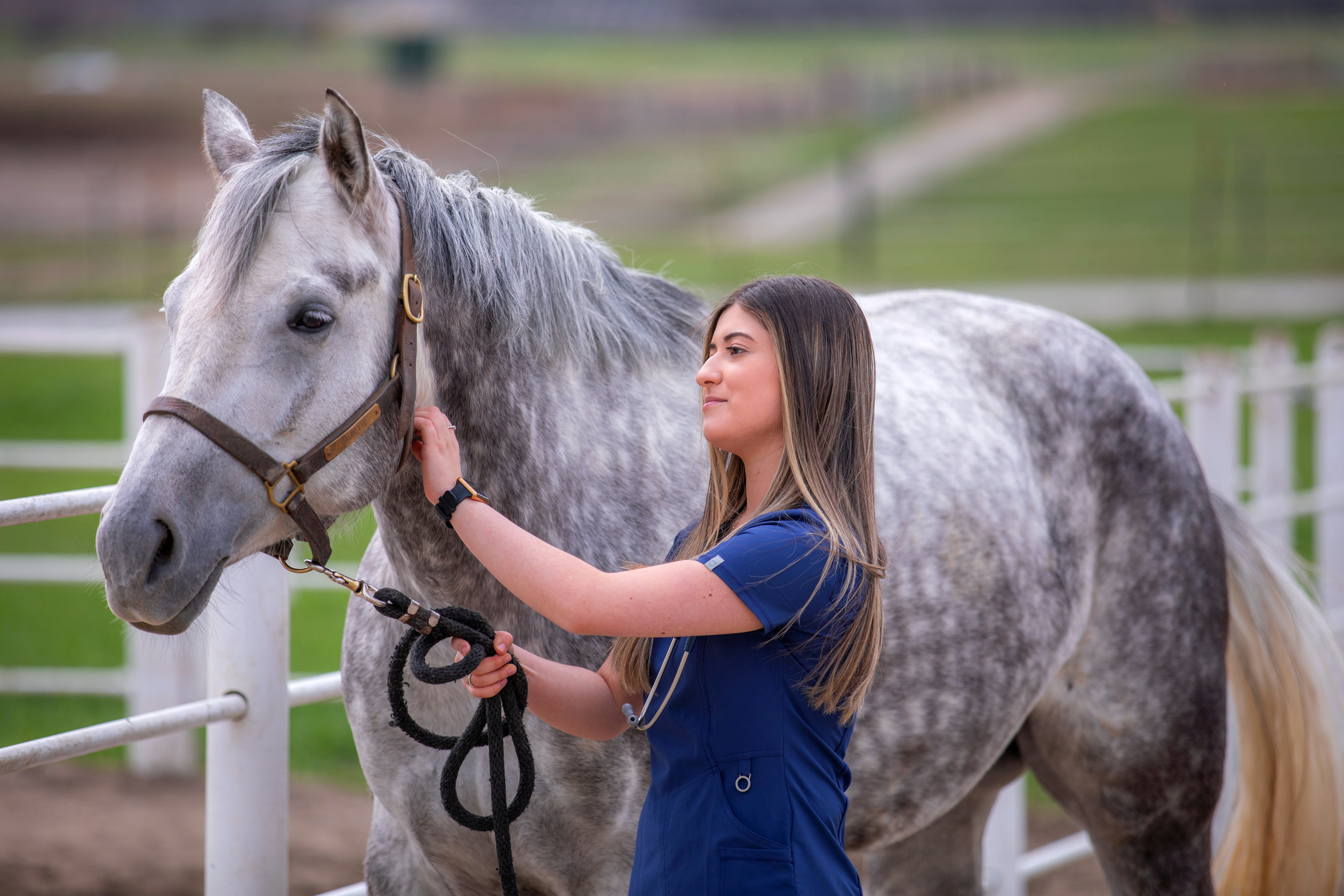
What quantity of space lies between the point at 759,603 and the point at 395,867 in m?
0.97

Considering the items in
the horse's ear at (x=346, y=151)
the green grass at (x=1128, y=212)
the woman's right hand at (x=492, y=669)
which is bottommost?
the woman's right hand at (x=492, y=669)

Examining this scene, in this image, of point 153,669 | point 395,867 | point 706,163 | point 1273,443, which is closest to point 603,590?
point 395,867

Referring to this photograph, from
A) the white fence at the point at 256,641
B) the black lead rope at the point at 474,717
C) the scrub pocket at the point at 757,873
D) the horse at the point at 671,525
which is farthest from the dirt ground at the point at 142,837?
the scrub pocket at the point at 757,873

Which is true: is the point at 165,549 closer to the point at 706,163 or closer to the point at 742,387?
the point at 742,387

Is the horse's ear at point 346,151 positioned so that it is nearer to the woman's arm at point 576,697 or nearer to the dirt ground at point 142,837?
the woman's arm at point 576,697

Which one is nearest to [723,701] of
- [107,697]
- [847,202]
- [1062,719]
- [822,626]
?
[822,626]

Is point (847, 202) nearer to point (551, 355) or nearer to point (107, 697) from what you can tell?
point (107, 697)

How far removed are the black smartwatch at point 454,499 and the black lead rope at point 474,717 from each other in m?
0.13

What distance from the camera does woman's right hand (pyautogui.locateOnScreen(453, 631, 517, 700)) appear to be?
66.0 inches

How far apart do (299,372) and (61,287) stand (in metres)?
Answer: 27.2

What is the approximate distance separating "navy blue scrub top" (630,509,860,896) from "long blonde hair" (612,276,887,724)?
0.08 feet

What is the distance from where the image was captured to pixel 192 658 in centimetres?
452

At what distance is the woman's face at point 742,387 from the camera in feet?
5.32

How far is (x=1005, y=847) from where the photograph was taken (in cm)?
363
